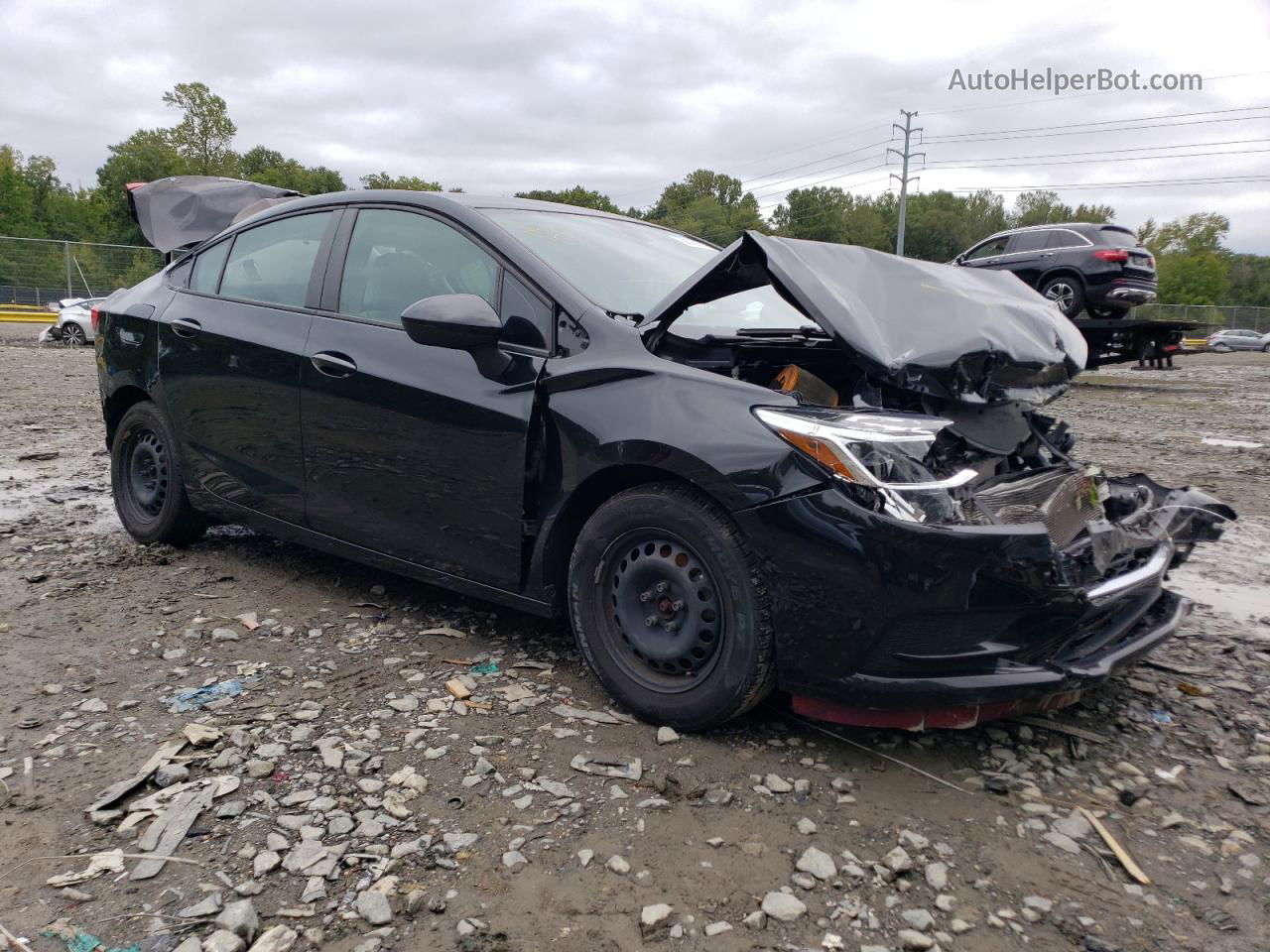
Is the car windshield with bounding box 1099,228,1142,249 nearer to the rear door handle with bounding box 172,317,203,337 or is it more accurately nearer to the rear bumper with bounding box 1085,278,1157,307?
the rear bumper with bounding box 1085,278,1157,307

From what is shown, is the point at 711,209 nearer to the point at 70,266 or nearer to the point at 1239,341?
the point at 1239,341

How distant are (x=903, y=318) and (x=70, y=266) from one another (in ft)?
95.9

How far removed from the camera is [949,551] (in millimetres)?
2473

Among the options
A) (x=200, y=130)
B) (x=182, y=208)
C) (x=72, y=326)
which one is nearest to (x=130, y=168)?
(x=200, y=130)

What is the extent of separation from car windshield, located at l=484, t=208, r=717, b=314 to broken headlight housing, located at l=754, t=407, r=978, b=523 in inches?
36.6

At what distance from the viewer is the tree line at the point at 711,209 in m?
63.1

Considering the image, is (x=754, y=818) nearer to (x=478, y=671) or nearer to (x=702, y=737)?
(x=702, y=737)

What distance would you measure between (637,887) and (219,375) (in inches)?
→ 118

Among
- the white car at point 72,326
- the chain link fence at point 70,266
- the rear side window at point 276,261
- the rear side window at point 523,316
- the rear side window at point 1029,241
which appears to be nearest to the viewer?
the rear side window at point 523,316

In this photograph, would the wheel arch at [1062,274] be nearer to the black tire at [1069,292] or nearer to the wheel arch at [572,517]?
the black tire at [1069,292]

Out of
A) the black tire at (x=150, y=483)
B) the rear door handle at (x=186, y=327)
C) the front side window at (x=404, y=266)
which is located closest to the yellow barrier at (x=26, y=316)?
the black tire at (x=150, y=483)

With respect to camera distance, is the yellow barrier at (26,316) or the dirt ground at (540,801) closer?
the dirt ground at (540,801)

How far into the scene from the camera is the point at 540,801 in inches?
101

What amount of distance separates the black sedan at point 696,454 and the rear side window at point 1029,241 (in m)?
12.7
